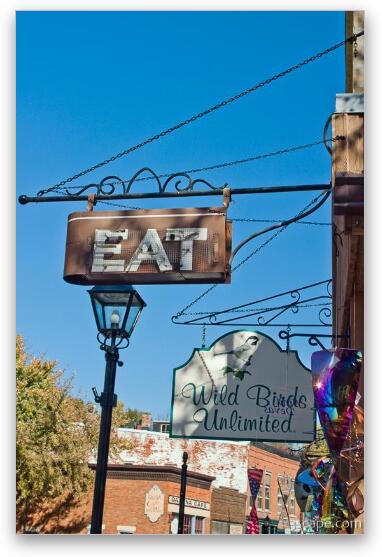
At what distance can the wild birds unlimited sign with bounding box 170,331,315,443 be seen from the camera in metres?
6.45

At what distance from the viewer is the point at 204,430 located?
6.48m

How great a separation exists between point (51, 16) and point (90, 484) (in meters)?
21.4

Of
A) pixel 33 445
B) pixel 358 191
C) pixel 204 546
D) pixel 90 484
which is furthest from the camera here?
pixel 90 484

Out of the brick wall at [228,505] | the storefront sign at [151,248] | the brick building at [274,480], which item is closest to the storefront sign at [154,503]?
the brick wall at [228,505]

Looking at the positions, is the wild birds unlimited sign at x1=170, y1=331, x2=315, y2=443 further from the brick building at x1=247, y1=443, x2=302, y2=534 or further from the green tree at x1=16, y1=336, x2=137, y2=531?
the brick building at x1=247, y1=443, x2=302, y2=534

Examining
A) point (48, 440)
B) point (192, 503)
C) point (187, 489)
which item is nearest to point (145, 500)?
point (187, 489)

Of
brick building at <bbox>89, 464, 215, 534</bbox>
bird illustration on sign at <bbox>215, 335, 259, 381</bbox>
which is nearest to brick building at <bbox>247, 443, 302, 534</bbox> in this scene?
brick building at <bbox>89, 464, 215, 534</bbox>

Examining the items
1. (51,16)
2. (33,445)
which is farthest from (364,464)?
(33,445)

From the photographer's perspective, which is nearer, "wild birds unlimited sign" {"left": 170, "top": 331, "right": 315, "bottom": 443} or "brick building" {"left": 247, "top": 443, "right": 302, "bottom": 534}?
"wild birds unlimited sign" {"left": 170, "top": 331, "right": 315, "bottom": 443}

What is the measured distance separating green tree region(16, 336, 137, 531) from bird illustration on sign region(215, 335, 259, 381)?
15597mm

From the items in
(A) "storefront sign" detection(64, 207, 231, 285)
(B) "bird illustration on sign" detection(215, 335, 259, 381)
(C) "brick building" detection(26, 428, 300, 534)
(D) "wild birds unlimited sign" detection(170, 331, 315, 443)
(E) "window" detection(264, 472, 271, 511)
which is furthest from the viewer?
(E) "window" detection(264, 472, 271, 511)

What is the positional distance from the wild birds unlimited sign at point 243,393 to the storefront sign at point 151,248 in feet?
7.26

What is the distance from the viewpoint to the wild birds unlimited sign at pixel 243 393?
6449mm
